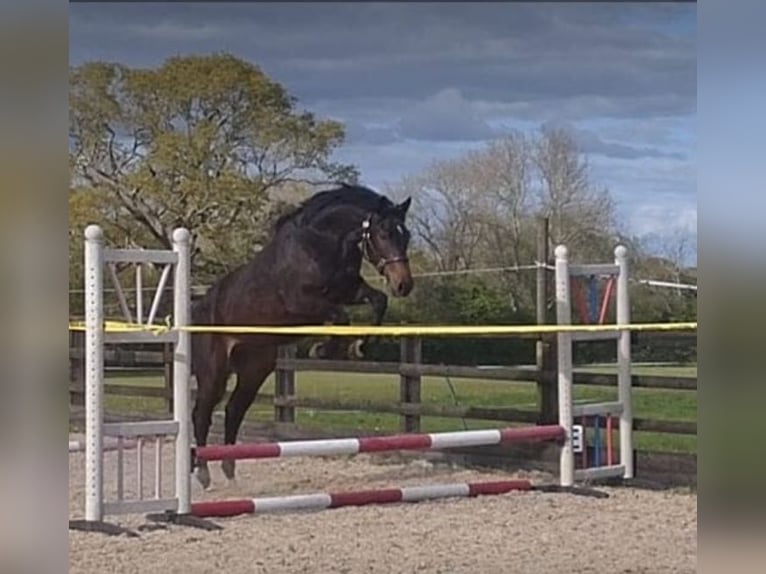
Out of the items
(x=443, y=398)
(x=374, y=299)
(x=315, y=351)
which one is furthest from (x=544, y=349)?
(x=315, y=351)

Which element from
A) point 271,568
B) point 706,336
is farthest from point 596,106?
point 706,336

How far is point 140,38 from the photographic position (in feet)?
18.6

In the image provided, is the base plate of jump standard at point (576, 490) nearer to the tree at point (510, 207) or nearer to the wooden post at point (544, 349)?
the wooden post at point (544, 349)

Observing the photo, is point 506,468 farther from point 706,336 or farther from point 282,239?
point 706,336

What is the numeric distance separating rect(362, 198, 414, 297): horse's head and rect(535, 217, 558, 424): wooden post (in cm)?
69

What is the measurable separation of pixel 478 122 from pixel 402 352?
3.77 ft

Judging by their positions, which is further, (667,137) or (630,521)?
(667,137)

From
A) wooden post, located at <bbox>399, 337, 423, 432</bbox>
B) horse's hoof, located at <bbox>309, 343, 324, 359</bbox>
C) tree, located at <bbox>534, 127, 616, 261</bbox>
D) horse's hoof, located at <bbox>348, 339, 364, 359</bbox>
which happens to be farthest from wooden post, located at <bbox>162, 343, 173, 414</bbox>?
tree, located at <bbox>534, 127, 616, 261</bbox>

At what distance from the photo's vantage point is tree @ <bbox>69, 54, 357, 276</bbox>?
232 inches

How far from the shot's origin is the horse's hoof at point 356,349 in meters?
6.18

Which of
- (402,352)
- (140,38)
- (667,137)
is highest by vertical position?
(140,38)

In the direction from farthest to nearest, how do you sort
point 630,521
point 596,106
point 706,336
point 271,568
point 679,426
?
point 596,106
point 679,426
point 630,521
point 271,568
point 706,336

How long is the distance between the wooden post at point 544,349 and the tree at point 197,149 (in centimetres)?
93

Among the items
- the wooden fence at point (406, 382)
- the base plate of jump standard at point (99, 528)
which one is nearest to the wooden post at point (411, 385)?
the wooden fence at point (406, 382)
